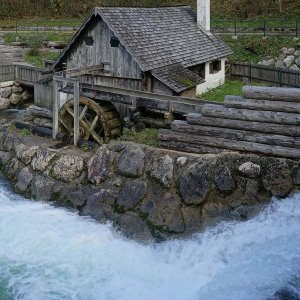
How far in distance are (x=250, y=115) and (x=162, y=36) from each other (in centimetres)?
828

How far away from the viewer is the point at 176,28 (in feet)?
73.3

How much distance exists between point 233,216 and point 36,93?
12.2 metres

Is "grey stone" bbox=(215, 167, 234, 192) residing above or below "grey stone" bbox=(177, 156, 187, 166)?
below

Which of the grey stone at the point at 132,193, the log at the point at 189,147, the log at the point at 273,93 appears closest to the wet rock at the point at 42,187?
the grey stone at the point at 132,193

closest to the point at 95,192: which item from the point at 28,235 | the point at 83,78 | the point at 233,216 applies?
the point at 28,235

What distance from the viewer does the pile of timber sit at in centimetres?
1279

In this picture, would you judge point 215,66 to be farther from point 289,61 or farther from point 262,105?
point 262,105

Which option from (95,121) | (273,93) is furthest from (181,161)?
(95,121)

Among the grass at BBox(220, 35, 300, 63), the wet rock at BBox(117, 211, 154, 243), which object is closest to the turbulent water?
the wet rock at BBox(117, 211, 154, 243)

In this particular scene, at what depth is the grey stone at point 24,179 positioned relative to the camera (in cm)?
1577

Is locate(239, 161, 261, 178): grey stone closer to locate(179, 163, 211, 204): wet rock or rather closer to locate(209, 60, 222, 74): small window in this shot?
locate(179, 163, 211, 204): wet rock

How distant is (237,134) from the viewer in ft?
44.0

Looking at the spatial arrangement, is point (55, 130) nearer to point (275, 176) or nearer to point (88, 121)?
point (88, 121)

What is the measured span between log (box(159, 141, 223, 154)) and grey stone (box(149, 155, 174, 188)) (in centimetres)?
74
